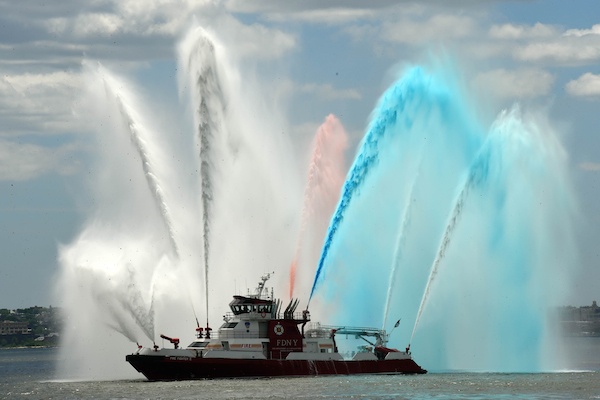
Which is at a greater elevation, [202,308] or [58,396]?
[202,308]

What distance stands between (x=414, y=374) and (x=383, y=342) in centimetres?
297

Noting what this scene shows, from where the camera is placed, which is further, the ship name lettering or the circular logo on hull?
the ship name lettering

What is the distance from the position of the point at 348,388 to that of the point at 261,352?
8.45 meters

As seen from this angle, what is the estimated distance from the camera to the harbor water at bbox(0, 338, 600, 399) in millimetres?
62625

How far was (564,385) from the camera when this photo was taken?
2726 inches

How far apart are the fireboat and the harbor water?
2.73 feet

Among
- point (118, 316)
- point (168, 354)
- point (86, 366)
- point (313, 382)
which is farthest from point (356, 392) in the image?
point (86, 366)

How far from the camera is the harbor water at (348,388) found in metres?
62.6

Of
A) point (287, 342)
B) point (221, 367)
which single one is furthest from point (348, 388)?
point (221, 367)

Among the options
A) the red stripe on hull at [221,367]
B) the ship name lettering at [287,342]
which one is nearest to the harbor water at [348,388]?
Result: the red stripe on hull at [221,367]

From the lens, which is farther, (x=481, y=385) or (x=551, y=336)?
(x=551, y=336)

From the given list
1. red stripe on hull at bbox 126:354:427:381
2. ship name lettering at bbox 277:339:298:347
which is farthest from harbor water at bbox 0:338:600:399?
ship name lettering at bbox 277:339:298:347

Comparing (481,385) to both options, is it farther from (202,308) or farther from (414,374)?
(202,308)

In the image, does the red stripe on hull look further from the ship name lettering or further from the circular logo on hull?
the circular logo on hull
